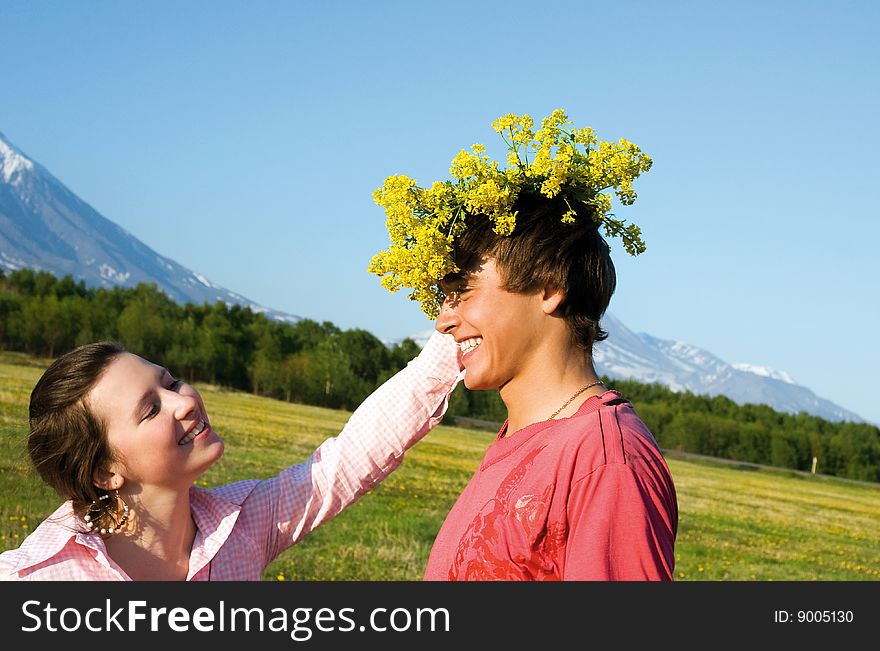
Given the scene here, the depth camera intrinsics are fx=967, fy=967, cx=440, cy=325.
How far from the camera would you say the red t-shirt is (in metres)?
2.41

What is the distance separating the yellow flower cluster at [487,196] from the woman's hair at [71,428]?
0.99 meters

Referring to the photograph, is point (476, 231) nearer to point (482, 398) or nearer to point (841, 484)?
point (841, 484)

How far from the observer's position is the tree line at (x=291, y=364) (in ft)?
175

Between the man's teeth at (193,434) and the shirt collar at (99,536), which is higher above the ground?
the man's teeth at (193,434)

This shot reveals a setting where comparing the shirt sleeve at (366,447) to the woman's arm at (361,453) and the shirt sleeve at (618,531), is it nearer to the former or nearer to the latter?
the woman's arm at (361,453)

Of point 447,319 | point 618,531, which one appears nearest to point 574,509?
point 618,531

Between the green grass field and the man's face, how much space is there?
1.63 metres

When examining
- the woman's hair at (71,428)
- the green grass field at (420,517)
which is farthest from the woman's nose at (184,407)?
the green grass field at (420,517)

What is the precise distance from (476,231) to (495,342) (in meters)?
0.37

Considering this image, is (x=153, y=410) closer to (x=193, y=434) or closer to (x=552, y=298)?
(x=193, y=434)

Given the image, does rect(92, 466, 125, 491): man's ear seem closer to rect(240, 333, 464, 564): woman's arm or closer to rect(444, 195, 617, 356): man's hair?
rect(240, 333, 464, 564): woman's arm

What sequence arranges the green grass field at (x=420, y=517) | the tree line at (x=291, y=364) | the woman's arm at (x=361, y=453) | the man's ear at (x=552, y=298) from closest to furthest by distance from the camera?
the man's ear at (x=552, y=298) < the woman's arm at (x=361, y=453) < the green grass field at (x=420, y=517) < the tree line at (x=291, y=364)
